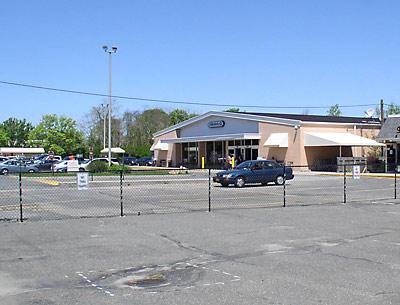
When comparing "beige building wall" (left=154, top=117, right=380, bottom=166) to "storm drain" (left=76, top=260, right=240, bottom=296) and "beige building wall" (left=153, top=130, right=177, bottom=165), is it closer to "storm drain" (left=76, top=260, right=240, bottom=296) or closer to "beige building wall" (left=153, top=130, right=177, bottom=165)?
"beige building wall" (left=153, top=130, right=177, bottom=165)

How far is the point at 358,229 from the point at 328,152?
40536 millimetres

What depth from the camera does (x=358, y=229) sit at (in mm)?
13180

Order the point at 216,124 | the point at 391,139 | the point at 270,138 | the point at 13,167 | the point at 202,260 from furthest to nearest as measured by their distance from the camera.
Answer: the point at 216,124
the point at 270,138
the point at 13,167
the point at 391,139
the point at 202,260

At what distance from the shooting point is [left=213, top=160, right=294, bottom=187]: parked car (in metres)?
30.2

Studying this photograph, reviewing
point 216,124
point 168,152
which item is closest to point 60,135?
point 168,152

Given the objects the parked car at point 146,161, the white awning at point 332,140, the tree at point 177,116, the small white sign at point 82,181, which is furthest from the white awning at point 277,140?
the tree at point 177,116

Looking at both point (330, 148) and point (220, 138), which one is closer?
point (330, 148)

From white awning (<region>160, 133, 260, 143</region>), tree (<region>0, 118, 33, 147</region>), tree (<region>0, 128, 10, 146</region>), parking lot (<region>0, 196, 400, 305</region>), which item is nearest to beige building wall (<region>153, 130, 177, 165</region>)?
white awning (<region>160, 133, 260, 143</region>)

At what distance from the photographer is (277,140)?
52219 mm

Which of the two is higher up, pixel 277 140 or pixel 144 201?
pixel 277 140

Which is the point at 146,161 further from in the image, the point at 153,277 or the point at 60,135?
the point at 153,277

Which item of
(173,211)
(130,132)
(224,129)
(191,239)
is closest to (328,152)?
(224,129)

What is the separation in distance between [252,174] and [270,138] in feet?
76.0

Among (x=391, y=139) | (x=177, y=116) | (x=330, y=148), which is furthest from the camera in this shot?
(x=177, y=116)
